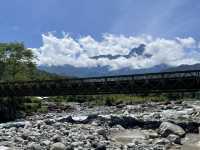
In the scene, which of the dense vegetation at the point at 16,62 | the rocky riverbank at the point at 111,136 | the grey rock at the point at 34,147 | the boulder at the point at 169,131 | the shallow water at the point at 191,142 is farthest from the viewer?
the dense vegetation at the point at 16,62

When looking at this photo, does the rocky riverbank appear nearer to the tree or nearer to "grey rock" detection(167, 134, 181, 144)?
"grey rock" detection(167, 134, 181, 144)

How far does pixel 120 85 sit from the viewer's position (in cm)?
5425

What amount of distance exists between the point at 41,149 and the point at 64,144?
1880 millimetres

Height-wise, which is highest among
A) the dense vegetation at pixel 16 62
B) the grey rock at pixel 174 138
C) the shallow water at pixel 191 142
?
the dense vegetation at pixel 16 62

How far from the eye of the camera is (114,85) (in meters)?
55.1

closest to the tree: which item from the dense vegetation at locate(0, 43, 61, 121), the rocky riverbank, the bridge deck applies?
the dense vegetation at locate(0, 43, 61, 121)

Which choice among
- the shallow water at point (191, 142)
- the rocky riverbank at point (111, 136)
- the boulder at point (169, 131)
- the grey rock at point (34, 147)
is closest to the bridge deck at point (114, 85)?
the rocky riverbank at point (111, 136)

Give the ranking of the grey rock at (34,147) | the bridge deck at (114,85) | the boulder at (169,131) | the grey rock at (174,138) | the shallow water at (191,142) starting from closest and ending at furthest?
the grey rock at (34,147) < the shallow water at (191,142) < the grey rock at (174,138) < the boulder at (169,131) < the bridge deck at (114,85)

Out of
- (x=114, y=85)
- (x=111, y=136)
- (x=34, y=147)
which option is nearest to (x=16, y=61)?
(x=114, y=85)

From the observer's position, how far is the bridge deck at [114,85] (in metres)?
49.5

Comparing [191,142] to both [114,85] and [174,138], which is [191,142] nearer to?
[174,138]

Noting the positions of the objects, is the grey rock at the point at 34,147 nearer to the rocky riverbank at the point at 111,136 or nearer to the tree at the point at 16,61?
the rocky riverbank at the point at 111,136

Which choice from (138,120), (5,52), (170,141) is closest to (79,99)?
(5,52)

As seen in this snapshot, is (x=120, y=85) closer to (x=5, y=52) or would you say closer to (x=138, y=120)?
(x=138, y=120)
